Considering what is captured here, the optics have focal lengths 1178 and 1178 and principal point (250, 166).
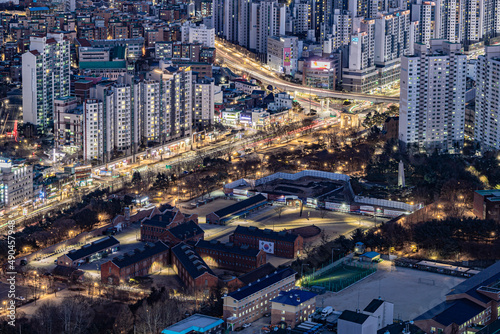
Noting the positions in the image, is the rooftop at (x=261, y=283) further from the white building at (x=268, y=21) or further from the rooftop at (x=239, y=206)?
the white building at (x=268, y=21)

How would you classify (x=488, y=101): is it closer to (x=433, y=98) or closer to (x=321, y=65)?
(x=433, y=98)

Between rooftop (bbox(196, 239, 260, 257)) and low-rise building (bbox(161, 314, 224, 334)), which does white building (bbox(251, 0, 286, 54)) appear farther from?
low-rise building (bbox(161, 314, 224, 334))

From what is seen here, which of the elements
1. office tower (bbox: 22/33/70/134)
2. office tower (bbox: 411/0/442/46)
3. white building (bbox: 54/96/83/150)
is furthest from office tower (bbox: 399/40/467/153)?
office tower (bbox: 411/0/442/46)

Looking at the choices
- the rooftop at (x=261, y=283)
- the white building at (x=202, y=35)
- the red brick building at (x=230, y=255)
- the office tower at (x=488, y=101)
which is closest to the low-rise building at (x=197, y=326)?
the rooftop at (x=261, y=283)

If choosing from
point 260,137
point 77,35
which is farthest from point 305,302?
point 77,35

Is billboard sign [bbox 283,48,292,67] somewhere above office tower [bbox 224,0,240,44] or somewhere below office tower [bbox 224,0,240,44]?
below

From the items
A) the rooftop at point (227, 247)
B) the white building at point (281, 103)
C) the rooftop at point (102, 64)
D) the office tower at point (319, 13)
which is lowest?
the rooftop at point (227, 247)
